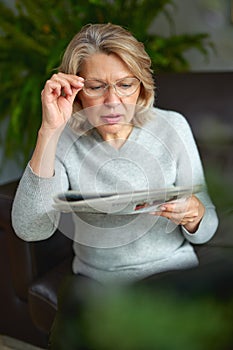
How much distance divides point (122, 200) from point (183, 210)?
8cm

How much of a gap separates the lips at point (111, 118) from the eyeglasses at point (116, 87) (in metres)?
0.03

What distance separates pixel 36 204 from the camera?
80cm

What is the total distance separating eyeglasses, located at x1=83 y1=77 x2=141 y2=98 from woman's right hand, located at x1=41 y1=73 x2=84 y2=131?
0.02 metres

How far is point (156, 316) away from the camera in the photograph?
36cm

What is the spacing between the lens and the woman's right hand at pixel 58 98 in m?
0.64

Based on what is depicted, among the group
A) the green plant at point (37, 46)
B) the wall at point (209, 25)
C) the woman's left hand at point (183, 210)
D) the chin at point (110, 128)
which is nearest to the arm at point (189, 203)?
the woman's left hand at point (183, 210)

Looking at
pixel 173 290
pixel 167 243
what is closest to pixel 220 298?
pixel 173 290

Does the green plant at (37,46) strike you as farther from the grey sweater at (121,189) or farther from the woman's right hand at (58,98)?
the woman's right hand at (58,98)

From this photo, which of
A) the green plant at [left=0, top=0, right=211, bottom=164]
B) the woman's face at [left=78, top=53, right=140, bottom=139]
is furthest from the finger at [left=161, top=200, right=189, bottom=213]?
the green plant at [left=0, top=0, right=211, bottom=164]

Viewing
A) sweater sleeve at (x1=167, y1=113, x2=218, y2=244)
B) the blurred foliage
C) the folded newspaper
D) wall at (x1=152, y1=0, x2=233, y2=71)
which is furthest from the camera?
wall at (x1=152, y1=0, x2=233, y2=71)

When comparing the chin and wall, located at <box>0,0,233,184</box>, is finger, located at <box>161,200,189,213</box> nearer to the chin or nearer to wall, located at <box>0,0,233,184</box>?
the chin

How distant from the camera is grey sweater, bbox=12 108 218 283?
779 mm

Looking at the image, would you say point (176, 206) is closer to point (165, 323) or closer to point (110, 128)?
point (110, 128)

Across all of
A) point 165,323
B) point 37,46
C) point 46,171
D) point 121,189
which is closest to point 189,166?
point 121,189
